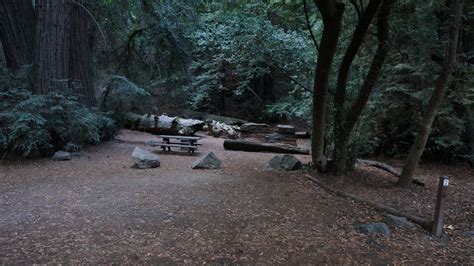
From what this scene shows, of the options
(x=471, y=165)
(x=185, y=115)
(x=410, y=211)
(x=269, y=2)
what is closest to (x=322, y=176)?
(x=410, y=211)

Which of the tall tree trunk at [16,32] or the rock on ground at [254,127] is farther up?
the tall tree trunk at [16,32]

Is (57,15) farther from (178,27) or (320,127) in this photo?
(320,127)

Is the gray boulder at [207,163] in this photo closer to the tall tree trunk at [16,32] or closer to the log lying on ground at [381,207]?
the log lying on ground at [381,207]

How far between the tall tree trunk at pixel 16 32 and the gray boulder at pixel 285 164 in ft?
20.2

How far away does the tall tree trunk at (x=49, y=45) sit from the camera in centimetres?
777

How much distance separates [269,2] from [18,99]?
18.7ft

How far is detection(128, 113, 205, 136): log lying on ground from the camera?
12191 millimetres

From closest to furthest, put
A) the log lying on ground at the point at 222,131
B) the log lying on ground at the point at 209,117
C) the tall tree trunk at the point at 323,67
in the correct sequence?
the tall tree trunk at the point at 323,67 < the log lying on ground at the point at 222,131 < the log lying on ground at the point at 209,117

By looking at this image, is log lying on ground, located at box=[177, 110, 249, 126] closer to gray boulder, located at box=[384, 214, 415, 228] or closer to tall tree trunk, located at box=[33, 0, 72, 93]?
tall tree trunk, located at box=[33, 0, 72, 93]

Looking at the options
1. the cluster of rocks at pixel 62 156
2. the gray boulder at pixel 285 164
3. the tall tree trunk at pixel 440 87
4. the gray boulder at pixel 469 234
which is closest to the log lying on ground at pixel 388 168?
the tall tree trunk at pixel 440 87

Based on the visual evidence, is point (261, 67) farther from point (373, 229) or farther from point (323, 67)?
point (373, 229)

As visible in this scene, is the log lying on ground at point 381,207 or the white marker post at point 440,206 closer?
the white marker post at point 440,206

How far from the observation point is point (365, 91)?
6.35 m

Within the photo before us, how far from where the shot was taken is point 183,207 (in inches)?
183
